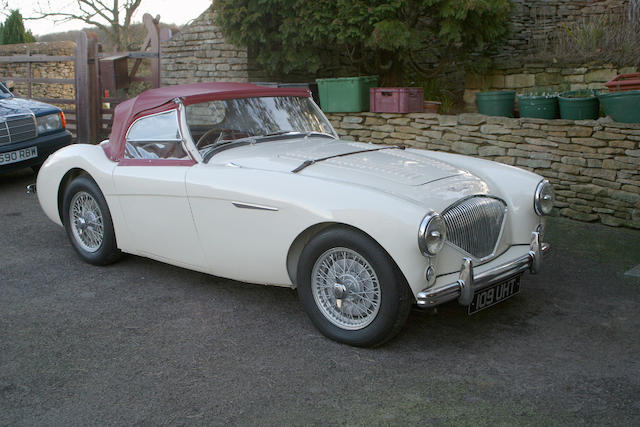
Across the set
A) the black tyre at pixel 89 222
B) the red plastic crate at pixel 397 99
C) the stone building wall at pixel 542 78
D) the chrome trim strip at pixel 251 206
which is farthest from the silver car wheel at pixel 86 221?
the stone building wall at pixel 542 78

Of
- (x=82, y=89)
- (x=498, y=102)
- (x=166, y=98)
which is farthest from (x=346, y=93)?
(x=82, y=89)

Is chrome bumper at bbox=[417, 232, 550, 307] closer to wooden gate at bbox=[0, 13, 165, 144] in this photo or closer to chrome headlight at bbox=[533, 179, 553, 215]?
chrome headlight at bbox=[533, 179, 553, 215]

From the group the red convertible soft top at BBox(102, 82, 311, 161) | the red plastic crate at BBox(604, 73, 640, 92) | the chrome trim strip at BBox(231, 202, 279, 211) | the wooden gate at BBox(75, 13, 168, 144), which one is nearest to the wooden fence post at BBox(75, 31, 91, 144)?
the wooden gate at BBox(75, 13, 168, 144)

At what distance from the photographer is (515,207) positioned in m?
4.16

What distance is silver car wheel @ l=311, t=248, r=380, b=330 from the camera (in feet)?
11.7

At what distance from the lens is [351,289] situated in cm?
362

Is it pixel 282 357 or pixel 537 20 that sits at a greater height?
pixel 537 20

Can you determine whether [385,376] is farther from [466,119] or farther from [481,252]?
[466,119]

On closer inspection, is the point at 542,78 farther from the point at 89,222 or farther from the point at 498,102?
the point at 89,222

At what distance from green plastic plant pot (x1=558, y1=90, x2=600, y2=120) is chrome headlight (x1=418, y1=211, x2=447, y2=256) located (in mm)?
4205

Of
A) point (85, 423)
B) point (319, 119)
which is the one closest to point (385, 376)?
point (85, 423)

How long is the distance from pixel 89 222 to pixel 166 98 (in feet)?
4.07

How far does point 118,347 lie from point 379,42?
19.0 feet

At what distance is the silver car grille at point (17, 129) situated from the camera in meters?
8.25
